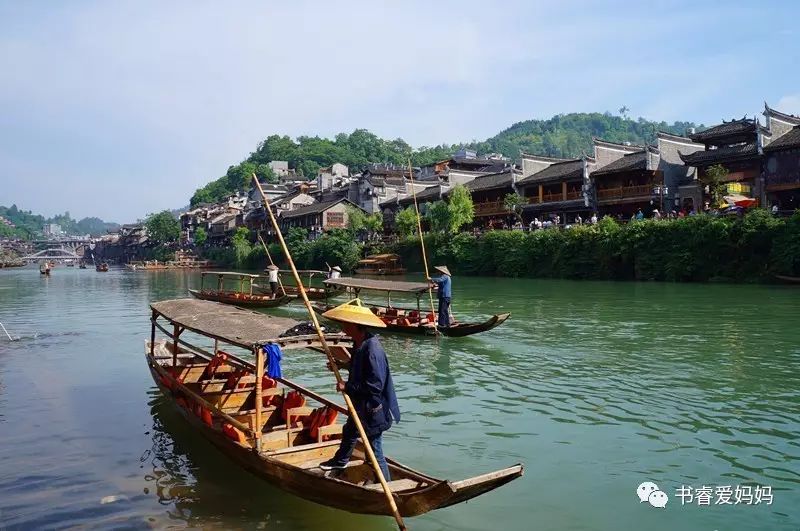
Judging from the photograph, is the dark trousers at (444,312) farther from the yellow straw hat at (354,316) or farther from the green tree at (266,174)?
the green tree at (266,174)

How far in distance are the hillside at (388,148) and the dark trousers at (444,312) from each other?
3468 inches

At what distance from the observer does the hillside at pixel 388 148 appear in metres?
121

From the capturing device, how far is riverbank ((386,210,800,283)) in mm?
29891

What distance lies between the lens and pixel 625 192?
4172cm

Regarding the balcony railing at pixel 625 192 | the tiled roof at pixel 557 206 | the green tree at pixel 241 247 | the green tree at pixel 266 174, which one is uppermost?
the green tree at pixel 266 174

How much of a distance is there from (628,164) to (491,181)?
44.9ft

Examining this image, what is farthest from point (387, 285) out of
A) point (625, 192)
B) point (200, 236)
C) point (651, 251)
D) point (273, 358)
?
point (200, 236)

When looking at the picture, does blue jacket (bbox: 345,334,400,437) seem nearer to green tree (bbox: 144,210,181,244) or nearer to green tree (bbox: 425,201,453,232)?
green tree (bbox: 425,201,453,232)

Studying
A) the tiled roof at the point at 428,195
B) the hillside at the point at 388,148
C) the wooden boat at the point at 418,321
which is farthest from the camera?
the hillside at the point at 388,148

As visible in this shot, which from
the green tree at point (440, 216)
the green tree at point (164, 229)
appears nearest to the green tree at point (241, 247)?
the green tree at point (164, 229)

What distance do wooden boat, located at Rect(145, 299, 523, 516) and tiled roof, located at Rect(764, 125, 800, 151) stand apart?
33.1 meters

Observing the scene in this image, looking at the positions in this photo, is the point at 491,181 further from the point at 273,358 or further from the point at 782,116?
the point at 273,358

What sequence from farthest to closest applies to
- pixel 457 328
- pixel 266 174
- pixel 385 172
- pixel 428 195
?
pixel 266 174 → pixel 385 172 → pixel 428 195 → pixel 457 328

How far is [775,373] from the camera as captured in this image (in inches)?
463
